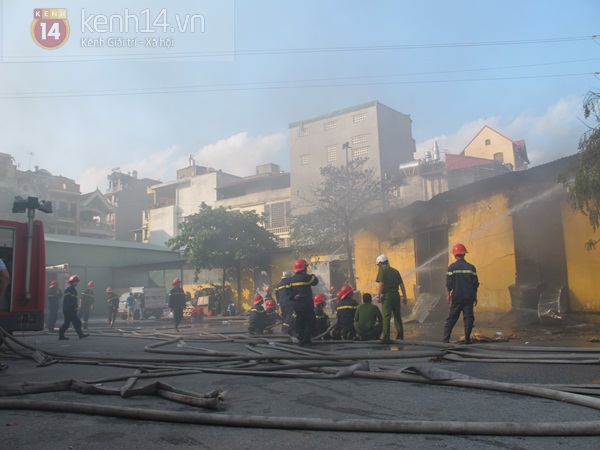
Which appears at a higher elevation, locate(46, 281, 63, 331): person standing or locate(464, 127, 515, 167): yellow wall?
locate(464, 127, 515, 167): yellow wall

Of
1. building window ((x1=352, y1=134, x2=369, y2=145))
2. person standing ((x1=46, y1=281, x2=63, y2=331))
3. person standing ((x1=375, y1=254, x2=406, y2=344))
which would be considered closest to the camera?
person standing ((x1=375, y1=254, x2=406, y2=344))

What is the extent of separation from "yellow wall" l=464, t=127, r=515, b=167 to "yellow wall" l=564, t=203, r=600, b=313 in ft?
125

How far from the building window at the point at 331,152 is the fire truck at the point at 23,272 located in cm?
3766

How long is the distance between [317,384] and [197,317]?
19.7 metres

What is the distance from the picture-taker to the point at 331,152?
44531 mm

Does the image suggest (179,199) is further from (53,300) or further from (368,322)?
(368,322)

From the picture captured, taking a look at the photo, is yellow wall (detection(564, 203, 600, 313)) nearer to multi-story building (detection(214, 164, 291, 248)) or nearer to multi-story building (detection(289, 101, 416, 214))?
multi-story building (detection(289, 101, 416, 214))

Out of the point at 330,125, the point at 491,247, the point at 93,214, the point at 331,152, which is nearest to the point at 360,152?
the point at 331,152

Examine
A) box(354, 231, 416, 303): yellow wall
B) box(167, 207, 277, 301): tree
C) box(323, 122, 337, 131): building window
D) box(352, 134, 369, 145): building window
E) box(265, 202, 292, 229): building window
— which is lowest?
box(354, 231, 416, 303): yellow wall

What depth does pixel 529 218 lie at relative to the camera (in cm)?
1118

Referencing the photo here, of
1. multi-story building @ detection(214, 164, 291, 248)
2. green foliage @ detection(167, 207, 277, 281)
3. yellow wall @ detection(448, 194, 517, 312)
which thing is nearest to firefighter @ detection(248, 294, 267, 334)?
yellow wall @ detection(448, 194, 517, 312)

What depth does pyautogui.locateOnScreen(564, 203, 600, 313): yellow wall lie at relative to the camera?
9430 millimetres

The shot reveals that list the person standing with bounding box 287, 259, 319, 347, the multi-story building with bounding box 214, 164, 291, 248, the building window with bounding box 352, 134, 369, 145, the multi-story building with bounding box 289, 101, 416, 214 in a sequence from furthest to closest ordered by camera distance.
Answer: the multi-story building with bounding box 214, 164, 291, 248, the building window with bounding box 352, 134, 369, 145, the multi-story building with bounding box 289, 101, 416, 214, the person standing with bounding box 287, 259, 319, 347

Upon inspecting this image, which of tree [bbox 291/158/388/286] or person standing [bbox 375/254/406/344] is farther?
tree [bbox 291/158/388/286]
